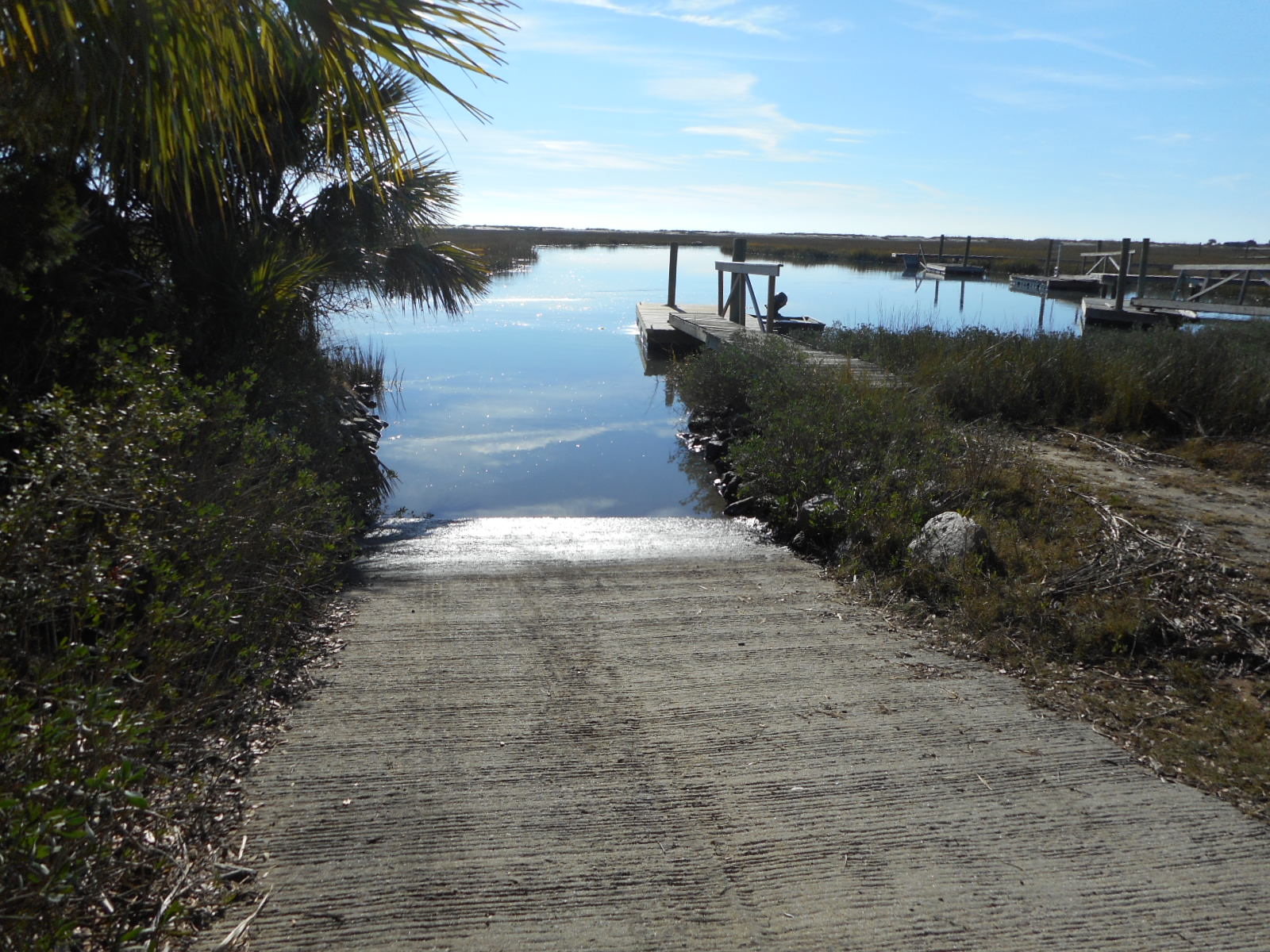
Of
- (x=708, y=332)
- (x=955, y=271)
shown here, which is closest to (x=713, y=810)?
(x=708, y=332)

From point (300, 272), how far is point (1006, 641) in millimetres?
5841

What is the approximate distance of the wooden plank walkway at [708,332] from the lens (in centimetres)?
1154

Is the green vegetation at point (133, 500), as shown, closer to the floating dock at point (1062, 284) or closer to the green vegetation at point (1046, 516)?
the green vegetation at point (1046, 516)

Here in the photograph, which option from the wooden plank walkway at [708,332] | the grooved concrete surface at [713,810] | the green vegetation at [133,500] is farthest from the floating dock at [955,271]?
the grooved concrete surface at [713,810]

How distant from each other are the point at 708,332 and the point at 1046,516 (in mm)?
11232

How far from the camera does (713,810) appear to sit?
3244mm

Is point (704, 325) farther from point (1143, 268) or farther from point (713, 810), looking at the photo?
point (713, 810)

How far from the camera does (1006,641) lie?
4.82 m

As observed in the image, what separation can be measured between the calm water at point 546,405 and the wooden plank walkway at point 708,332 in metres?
0.80

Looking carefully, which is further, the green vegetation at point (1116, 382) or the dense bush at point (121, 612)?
the green vegetation at point (1116, 382)

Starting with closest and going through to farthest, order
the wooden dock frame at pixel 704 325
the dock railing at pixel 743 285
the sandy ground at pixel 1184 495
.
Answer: the sandy ground at pixel 1184 495 < the wooden dock frame at pixel 704 325 < the dock railing at pixel 743 285

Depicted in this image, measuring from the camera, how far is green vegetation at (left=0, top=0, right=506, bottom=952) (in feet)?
7.66

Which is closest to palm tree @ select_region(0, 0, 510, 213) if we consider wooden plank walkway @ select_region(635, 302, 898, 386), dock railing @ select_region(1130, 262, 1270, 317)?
wooden plank walkway @ select_region(635, 302, 898, 386)

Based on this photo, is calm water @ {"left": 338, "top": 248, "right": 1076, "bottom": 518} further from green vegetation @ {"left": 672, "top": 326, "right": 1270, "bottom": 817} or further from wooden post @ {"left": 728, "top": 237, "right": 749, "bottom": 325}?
wooden post @ {"left": 728, "top": 237, "right": 749, "bottom": 325}
